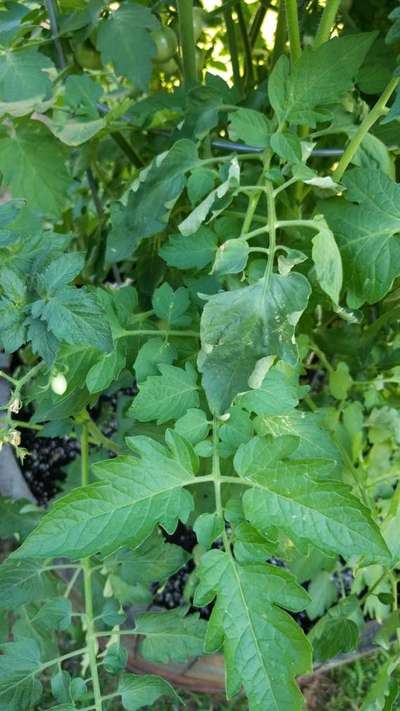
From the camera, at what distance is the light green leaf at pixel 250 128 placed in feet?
1.60

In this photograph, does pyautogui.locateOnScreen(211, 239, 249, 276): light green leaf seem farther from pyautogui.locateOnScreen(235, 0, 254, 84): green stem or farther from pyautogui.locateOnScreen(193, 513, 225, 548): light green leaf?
pyautogui.locateOnScreen(235, 0, 254, 84): green stem

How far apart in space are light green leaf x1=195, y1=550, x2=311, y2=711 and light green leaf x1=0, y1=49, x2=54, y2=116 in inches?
13.3

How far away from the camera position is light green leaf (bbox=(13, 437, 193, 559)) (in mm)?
407

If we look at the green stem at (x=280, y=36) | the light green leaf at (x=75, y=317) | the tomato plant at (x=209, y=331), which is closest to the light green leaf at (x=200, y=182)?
the tomato plant at (x=209, y=331)

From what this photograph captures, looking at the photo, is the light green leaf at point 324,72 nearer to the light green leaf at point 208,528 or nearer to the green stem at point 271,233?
the green stem at point 271,233

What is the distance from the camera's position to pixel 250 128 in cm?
49

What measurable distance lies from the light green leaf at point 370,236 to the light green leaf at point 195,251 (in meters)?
0.09

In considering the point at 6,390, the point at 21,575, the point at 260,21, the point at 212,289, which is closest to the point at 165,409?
the point at 212,289

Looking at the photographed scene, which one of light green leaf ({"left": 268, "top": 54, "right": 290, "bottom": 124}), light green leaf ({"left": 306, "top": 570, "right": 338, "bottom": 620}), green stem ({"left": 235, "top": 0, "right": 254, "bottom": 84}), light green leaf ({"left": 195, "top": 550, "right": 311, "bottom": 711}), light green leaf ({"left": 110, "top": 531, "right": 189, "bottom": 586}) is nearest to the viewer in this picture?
light green leaf ({"left": 195, "top": 550, "right": 311, "bottom": 711})

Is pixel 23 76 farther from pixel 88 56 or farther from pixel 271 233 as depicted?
pixel 271 233

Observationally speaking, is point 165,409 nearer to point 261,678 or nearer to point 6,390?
point 261,678

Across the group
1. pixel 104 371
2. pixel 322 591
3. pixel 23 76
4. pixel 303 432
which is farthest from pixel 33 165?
pixel 322 591

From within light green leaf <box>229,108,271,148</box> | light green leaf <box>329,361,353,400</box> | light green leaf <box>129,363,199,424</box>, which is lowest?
light green leaf <box>329,361,353,400</box>

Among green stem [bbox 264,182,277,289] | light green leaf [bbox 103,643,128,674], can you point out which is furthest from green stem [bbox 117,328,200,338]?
light green leaf [bbox 103,643,128,674]
